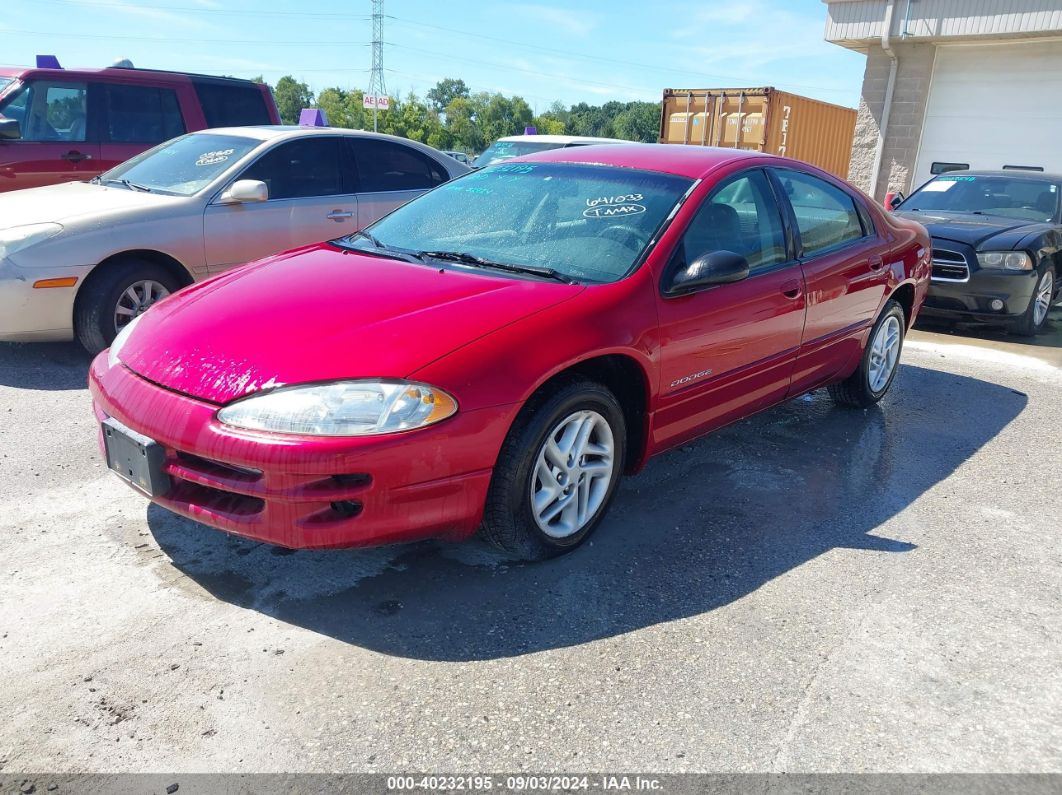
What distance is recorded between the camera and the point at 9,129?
6.93 meters

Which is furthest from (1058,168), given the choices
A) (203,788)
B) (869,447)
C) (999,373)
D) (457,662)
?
(203,788)

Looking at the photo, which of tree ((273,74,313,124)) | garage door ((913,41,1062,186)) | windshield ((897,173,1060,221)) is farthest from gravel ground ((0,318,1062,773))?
tree ((273,74,313,124))

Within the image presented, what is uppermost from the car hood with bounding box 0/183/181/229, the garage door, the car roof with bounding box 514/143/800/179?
the garage door

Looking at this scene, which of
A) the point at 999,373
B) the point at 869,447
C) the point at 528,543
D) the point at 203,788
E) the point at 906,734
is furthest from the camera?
the point at 999,373

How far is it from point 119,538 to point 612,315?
83.1 inches

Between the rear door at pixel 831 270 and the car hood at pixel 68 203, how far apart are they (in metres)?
4.08

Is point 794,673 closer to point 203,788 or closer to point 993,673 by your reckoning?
point 993,673

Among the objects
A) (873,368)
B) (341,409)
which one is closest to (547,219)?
(341,409)

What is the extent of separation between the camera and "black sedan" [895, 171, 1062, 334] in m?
7.52

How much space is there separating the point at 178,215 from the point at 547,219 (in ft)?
10.2

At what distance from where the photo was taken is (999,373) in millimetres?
6559

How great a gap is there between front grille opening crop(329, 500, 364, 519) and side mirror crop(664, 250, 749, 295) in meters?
1.54

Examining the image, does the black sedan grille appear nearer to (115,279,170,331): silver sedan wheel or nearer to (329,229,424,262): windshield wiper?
(329,229,424,262): windshield wiper

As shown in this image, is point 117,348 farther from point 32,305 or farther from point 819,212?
point 819,212
